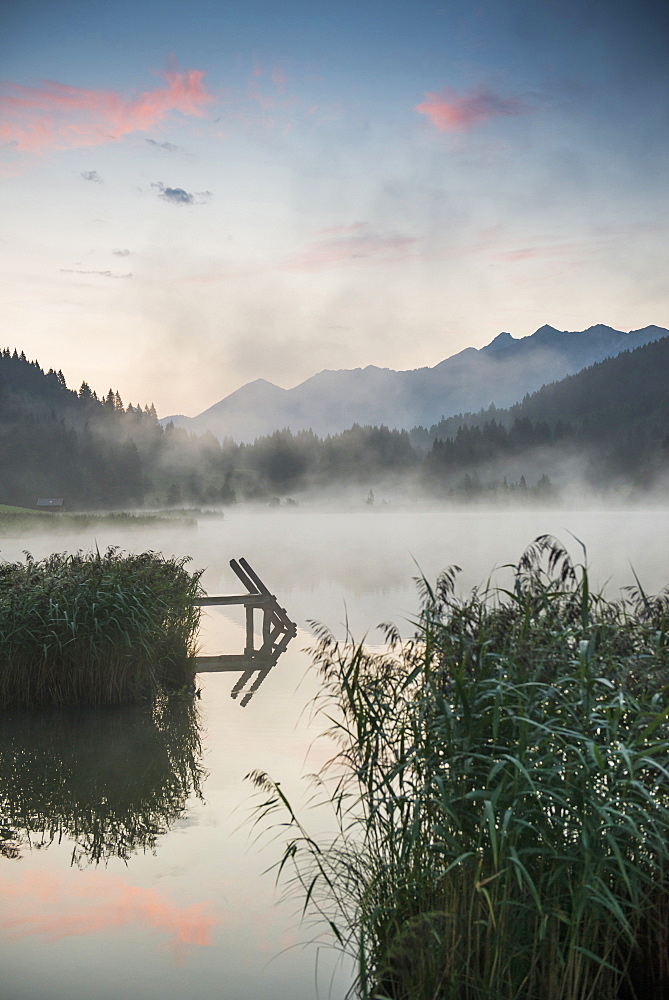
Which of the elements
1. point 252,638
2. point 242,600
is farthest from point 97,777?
point 252,638

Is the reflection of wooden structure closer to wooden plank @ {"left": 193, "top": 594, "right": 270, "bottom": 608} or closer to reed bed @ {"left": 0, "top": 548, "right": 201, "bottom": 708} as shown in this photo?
wooden plank @ {"left": 193, "top": 594, "right": 270, "bottom": 608}

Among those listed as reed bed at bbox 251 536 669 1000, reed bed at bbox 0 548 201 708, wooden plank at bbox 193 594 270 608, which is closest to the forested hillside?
wooden plank at bbox 193 594 270 608

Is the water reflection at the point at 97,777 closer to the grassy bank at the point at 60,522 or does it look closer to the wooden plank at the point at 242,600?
the wooden plank at the point at 242,600

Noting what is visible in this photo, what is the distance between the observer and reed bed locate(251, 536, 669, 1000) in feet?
12.5

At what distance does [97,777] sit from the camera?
8.56 meters

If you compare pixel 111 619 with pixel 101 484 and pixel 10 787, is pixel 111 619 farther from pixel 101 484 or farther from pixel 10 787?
pixel 101 484

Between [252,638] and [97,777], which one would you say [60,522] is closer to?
[252,638]

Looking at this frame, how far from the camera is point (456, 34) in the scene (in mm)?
30500

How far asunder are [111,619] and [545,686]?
24.8 feet

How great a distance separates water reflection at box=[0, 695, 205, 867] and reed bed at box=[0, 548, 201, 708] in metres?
0.26

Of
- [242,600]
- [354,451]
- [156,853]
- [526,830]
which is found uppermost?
[354,451]

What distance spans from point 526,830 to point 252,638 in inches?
557

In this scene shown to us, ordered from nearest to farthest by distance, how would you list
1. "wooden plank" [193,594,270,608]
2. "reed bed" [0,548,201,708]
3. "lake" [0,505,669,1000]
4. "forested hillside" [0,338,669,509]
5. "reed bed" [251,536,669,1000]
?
"reed bed" [251,536,669,1000]
"lake" [0,505,669,1000]
"reed bed" [0,548,201,708]
"wooden plank" [193,594,270,608]
"forested hillside" [0,338,669,509]

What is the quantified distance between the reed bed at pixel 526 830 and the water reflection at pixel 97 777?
3.04m
